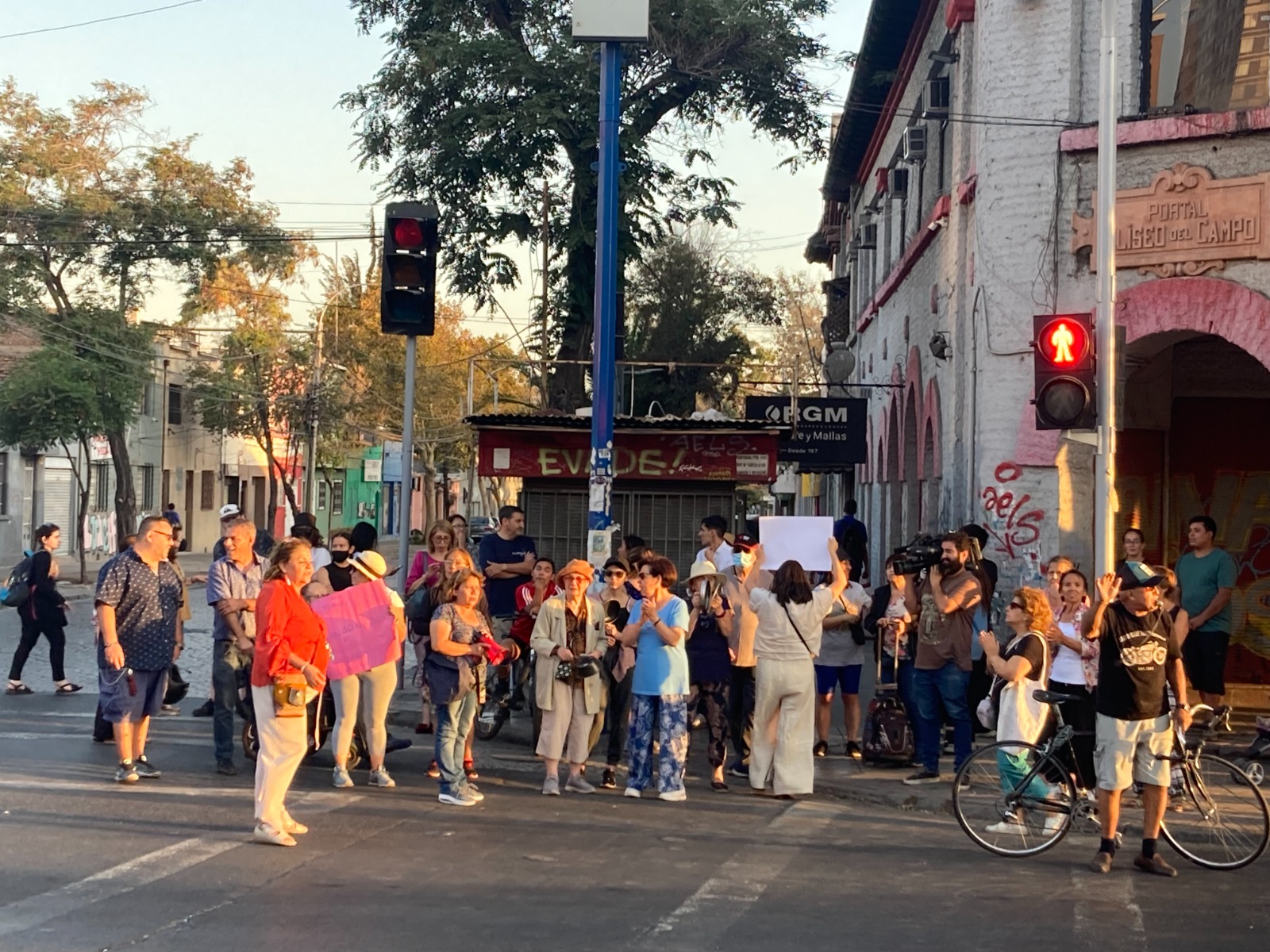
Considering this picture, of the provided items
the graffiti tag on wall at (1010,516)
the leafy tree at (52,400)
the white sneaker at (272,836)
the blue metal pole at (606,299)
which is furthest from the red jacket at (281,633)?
the leafy tree at (52,400)

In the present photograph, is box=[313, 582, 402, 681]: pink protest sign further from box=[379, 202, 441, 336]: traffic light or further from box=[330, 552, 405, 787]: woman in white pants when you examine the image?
box=[379, 202, 441, 336]: traffic light

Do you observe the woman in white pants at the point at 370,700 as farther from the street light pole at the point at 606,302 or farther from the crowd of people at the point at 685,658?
the street light pole at the point at 606,302

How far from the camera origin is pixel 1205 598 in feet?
43.2

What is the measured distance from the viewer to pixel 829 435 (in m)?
22.4

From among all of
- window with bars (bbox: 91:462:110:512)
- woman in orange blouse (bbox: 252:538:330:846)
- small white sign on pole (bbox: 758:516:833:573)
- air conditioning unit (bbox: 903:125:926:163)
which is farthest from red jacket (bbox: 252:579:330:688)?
window with bars (bbox: 91:462:110:512)

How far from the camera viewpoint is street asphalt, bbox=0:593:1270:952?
7.02 metres

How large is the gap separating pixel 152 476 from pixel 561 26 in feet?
109

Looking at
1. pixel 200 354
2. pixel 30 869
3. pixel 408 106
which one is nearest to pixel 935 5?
pixel 408 106

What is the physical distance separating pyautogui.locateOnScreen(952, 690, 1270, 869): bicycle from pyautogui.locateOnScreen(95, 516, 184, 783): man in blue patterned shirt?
553 centimetres

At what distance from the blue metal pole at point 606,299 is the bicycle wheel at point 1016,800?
16.6ft

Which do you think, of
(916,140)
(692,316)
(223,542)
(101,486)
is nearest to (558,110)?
(916,140)

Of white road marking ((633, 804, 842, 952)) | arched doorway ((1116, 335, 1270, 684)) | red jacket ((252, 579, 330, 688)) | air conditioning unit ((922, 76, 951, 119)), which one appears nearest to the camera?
white road marking ((633, 804, 842, 952))

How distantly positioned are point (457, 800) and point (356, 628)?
1.41 m

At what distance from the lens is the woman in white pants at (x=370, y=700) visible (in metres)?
11.0
